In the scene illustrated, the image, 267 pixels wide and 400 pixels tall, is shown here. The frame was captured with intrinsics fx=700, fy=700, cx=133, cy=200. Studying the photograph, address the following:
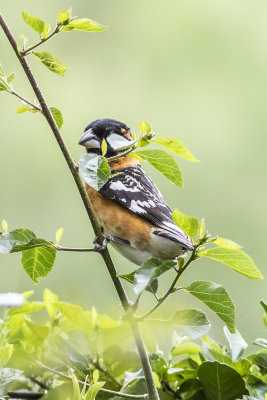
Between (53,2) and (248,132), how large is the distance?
2.57 metres

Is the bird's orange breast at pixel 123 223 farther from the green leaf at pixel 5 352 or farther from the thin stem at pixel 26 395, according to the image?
the green leaf at pixel 5 352

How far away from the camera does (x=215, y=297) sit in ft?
4.27

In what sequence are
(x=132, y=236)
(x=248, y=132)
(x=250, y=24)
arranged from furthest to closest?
(x=250, y=24), (x=248, y=132), (x=132, y=236)

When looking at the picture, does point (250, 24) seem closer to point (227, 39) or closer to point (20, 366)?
point (227, 39)

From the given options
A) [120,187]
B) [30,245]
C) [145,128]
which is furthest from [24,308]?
[120,187]

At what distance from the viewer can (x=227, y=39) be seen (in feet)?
25.1

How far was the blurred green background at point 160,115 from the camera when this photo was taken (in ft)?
18.2

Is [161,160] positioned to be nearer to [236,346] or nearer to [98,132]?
[236,346]

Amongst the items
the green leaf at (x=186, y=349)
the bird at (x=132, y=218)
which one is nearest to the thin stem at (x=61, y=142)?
the green leaf at (x=186, y=349)

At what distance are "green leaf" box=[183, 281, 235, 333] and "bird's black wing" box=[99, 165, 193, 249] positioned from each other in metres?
0.82

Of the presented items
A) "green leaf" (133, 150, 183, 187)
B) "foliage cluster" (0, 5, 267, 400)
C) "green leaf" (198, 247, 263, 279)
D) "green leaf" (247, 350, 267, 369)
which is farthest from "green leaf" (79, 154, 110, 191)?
"green leaf" (247, 350, 267, 369)

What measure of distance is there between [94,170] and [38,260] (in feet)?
0.99

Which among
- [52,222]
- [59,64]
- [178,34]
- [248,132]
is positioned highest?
[59,64]

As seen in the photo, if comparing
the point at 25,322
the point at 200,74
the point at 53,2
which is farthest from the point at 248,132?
the point at 25,322
